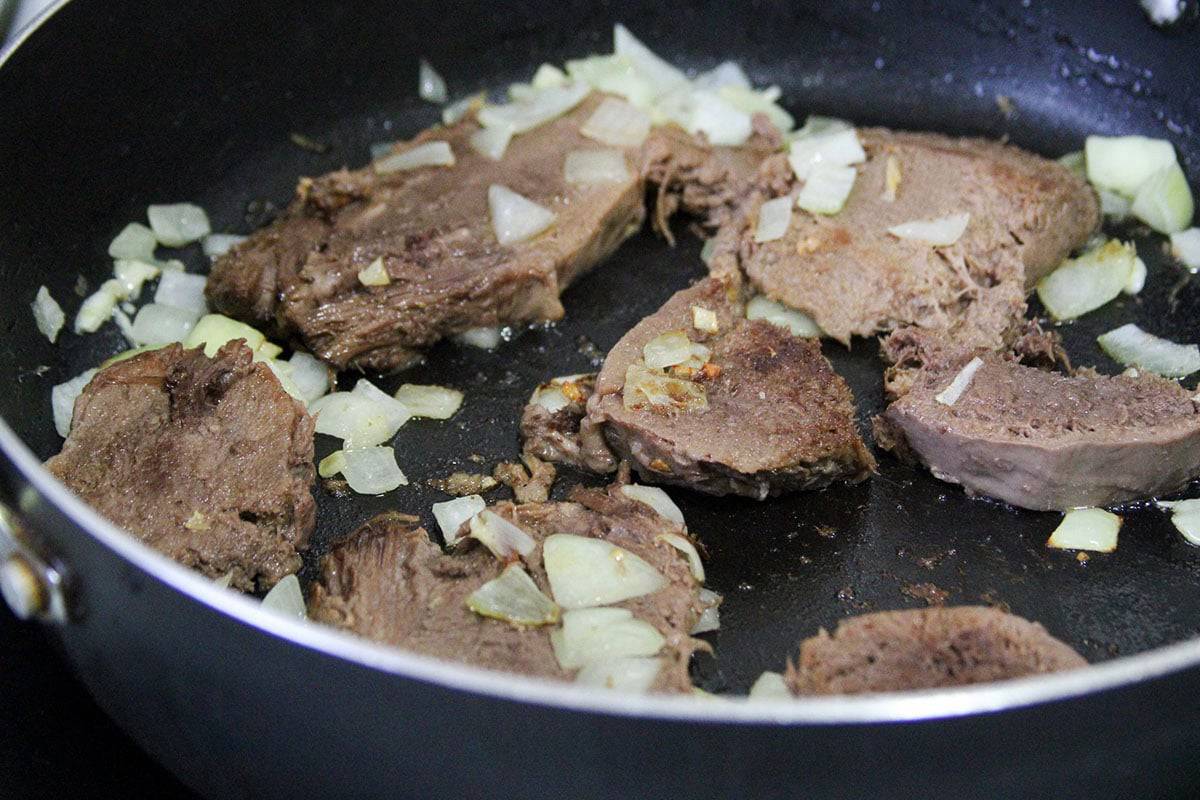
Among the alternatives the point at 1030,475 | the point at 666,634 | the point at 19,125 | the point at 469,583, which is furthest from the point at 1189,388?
the point at 19,125

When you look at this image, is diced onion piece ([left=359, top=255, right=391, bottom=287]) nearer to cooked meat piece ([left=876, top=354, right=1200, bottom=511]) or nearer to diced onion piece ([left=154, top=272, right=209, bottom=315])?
diced onion piece ([left=154, top=272, right=209, bottom=315])

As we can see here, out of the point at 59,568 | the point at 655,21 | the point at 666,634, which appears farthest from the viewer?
the point at 655,21

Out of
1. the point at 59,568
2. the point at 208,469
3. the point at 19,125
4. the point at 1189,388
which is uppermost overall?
the point at 19,125

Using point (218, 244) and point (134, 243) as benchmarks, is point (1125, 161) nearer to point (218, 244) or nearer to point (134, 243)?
point (218, 244)

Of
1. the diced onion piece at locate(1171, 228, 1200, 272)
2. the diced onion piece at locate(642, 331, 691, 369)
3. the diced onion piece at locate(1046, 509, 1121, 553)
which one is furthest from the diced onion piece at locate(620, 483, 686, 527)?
the diced onion piece at locate(1171, 228, 1200, 272)

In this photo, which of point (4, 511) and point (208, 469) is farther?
point (208, 469)

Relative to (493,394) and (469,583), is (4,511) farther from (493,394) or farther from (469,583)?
(493,394)

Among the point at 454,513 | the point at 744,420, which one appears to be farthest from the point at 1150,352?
the point at 454,513
